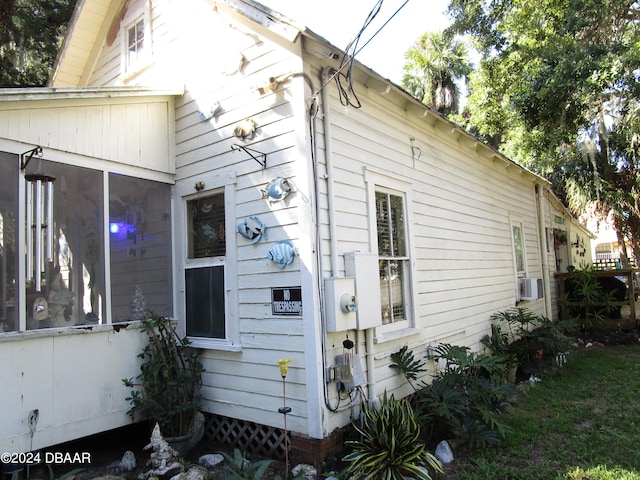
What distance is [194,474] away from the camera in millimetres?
3742

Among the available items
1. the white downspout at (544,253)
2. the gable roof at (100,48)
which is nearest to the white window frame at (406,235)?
the gable roof at (100,48)

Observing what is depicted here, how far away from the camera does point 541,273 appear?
1065 cm

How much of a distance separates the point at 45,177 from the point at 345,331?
310cm

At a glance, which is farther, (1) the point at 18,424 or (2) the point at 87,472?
(2) the point at 87,472

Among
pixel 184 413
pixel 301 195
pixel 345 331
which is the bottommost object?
pixel 184 413

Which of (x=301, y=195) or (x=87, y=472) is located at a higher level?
(x=301, y=195)

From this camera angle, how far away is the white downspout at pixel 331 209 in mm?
4289

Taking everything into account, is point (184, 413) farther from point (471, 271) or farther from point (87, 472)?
point (471, 271)

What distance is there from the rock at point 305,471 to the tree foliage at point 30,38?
11.8 meters

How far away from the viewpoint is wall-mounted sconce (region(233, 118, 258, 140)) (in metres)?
4.53

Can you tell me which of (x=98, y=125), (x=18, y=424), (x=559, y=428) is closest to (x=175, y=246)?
(x=98, y=125)

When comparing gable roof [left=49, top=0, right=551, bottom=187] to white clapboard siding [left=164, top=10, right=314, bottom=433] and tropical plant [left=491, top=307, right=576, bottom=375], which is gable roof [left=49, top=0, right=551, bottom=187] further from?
tropical plant [left=491, top=307, right=576, bottom=375]

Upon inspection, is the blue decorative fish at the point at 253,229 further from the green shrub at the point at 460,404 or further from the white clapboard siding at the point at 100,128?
the green shrub at the point at 460,404

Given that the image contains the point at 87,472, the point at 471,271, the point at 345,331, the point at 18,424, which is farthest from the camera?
the point at 471,271
